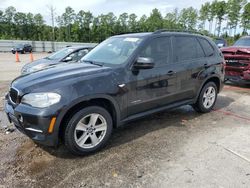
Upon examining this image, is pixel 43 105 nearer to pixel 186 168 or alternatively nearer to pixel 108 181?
pixel 108 181

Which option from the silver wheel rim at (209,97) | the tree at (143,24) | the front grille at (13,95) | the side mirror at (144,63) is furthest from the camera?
the tree at (143,24)

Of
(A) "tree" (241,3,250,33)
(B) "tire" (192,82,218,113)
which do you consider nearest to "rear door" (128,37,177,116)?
(B) "tire" (192,82,218,113)

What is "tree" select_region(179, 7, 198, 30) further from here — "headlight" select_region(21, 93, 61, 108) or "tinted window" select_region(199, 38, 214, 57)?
"headlight" select_region(21, 93, 61, 108)

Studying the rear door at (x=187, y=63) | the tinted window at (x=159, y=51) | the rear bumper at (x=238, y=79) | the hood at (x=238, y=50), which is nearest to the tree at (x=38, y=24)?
the hood at (x=238, y=50)

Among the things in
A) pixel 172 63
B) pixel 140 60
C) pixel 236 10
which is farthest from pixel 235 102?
pixel 236 10

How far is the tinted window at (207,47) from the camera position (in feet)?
16.8

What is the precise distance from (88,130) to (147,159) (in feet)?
3.11

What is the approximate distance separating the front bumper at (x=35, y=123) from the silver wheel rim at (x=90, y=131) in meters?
0.35

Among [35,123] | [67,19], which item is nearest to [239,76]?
[35,123]

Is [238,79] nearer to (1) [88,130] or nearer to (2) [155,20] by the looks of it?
(1) [88,130]

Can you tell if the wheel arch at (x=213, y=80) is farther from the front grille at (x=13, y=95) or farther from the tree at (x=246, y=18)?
the tree at (x=246, y=18)

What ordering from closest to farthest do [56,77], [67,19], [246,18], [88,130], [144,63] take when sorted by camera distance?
[56,77], [88,130], [144,63], [246,18], [67,19]

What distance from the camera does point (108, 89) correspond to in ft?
11.2

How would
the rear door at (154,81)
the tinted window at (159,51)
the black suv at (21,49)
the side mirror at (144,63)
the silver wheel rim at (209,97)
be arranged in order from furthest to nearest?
the black suv at (21,49), the silver wheel rim at (209,97), the tinted window at (159,51), the rear door at (154,81), the side mirror at (144,63)
